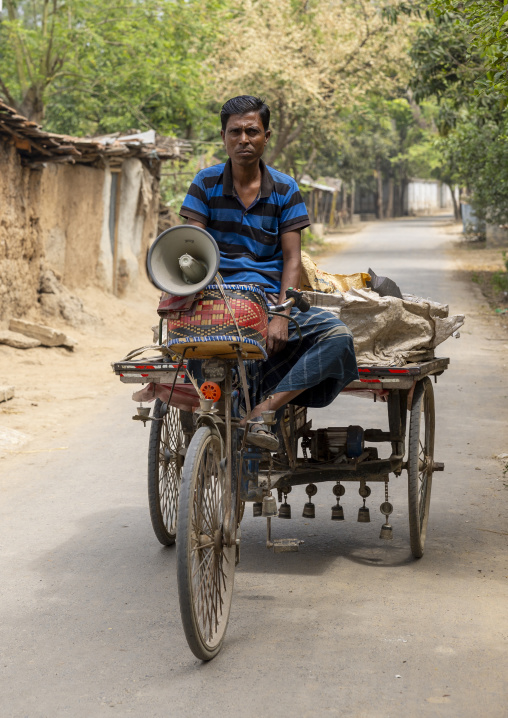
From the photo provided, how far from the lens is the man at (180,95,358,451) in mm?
3973

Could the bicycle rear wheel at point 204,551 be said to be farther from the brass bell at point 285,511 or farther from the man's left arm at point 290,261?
the brass bell at point 285,511

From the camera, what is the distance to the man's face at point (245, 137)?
13.1 ft

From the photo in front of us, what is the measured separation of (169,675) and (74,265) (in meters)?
11.9

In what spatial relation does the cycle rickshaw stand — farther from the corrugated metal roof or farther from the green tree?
the green tree

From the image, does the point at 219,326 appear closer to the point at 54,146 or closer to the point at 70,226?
the point at 54,146

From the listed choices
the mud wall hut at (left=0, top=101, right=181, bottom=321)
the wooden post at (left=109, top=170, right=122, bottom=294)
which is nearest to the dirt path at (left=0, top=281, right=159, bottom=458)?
the wooden post at (left=109, top=170, right=122, bottom=294)

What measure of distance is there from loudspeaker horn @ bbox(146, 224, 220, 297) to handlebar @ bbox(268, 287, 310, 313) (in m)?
0.35

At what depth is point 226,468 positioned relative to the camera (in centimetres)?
374

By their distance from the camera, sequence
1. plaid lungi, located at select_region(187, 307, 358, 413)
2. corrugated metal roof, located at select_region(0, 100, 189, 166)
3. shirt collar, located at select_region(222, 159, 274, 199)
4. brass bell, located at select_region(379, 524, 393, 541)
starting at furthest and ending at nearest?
corrugated metal roof, located at select_region(0, 100, 189, 166), brass bell, located at select_region(379, 524, 393, 541), shirt collar, located at select_region(222, 159, 274, 199), plaid lungi, located at select_region(187, 307, 358, 413)

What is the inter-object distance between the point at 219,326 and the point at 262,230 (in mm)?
779

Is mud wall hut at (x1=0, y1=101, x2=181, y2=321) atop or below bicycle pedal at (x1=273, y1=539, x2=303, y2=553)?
atop

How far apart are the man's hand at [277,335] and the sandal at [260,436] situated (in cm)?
31

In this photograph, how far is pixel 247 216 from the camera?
4.12 metres

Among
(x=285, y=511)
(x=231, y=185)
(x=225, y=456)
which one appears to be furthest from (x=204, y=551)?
(x=231, y=185)
